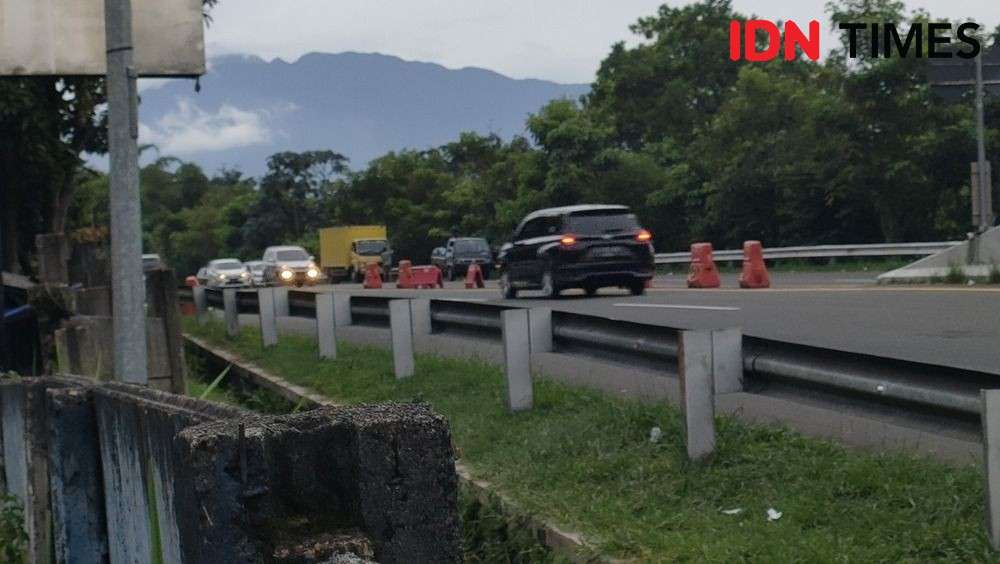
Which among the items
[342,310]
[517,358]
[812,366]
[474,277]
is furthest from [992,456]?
[474,277]

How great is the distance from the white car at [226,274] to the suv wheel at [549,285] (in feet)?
102

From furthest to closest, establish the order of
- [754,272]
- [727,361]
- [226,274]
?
[226,274]
[754,272]
[727,361]

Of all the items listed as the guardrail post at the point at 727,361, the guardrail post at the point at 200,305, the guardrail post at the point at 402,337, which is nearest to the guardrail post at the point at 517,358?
the guardrail post at the point at 727,361

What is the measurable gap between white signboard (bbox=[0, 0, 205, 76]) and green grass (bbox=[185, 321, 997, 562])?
5.64 metres

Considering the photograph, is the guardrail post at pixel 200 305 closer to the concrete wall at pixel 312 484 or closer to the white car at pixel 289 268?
the concrete wall at pixel 312 484

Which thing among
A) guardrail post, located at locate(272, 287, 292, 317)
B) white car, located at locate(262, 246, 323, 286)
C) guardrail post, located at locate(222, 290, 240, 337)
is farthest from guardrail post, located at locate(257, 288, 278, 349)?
white car, located at locate(262, 246, 323, 286)

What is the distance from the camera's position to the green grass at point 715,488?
18.5 feet

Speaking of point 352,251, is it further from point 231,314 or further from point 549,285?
point 231,314

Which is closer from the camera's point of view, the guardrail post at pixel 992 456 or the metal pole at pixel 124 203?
the guardrail post at pixel 992 456

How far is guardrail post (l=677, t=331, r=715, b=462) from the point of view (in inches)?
281

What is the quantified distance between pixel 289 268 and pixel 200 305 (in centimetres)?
3092

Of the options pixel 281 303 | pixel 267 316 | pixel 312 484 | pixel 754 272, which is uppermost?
pixel 312 484

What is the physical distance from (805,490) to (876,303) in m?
12.7

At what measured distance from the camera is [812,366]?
6.52m
